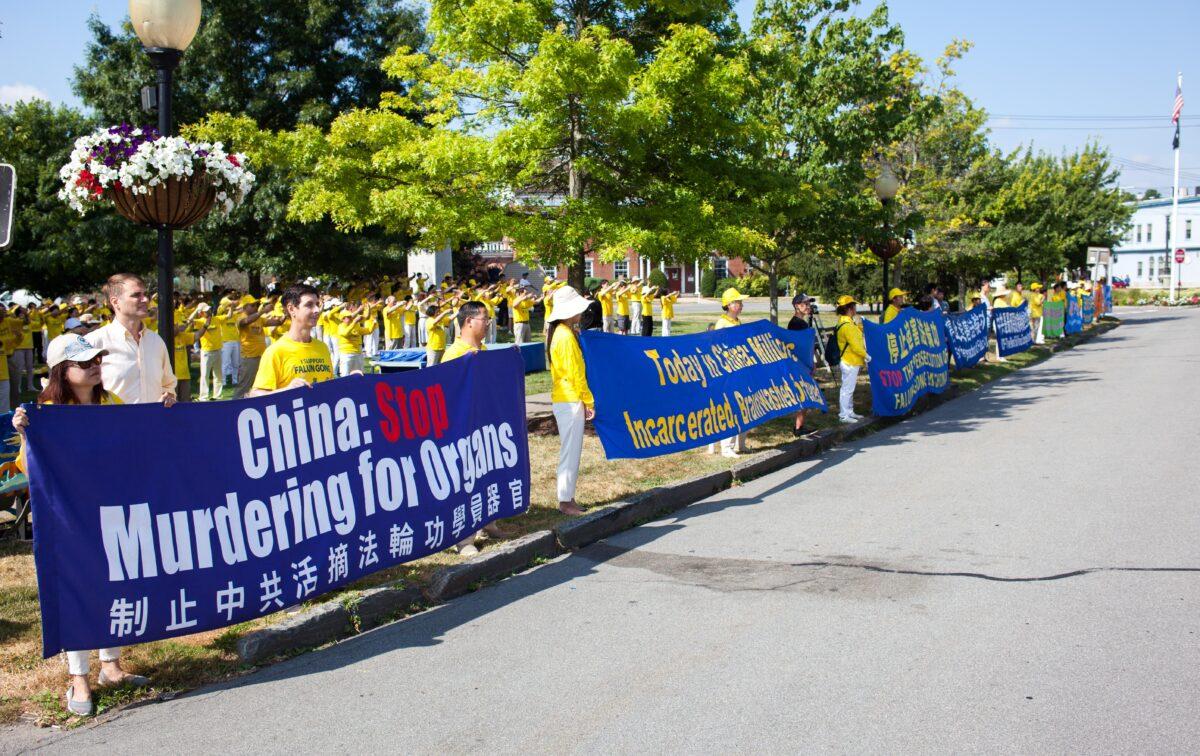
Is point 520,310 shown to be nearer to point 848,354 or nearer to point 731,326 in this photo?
point 848,354

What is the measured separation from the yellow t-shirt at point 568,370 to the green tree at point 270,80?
67.2 ft

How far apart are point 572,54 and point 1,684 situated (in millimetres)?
7877

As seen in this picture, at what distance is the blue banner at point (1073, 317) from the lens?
1227 inches

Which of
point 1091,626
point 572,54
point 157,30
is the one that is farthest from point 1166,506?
point 157,30

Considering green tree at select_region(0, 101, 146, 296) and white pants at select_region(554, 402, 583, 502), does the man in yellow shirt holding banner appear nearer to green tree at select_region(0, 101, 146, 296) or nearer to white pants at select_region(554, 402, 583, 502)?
white pants at select_region(554, 402, 583, 502)

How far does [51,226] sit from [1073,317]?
32452mm

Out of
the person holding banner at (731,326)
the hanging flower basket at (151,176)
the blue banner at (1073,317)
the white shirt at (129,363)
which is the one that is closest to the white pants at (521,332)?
the person holding banner at (731,326)

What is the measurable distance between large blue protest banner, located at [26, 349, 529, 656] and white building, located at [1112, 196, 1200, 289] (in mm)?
91329

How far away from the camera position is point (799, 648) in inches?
210

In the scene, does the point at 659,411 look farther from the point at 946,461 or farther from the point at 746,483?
the point at 946,461

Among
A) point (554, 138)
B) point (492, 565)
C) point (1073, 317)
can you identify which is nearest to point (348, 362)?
point (554, 138)

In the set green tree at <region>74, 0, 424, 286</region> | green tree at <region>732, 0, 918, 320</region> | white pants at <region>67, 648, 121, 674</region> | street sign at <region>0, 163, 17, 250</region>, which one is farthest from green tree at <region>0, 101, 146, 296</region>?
white pants at <region>67, 648, 121, 674</region>

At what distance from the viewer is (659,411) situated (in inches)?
394

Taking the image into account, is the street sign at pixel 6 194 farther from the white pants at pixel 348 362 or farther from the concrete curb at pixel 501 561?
the white pants at pixel 348 362
